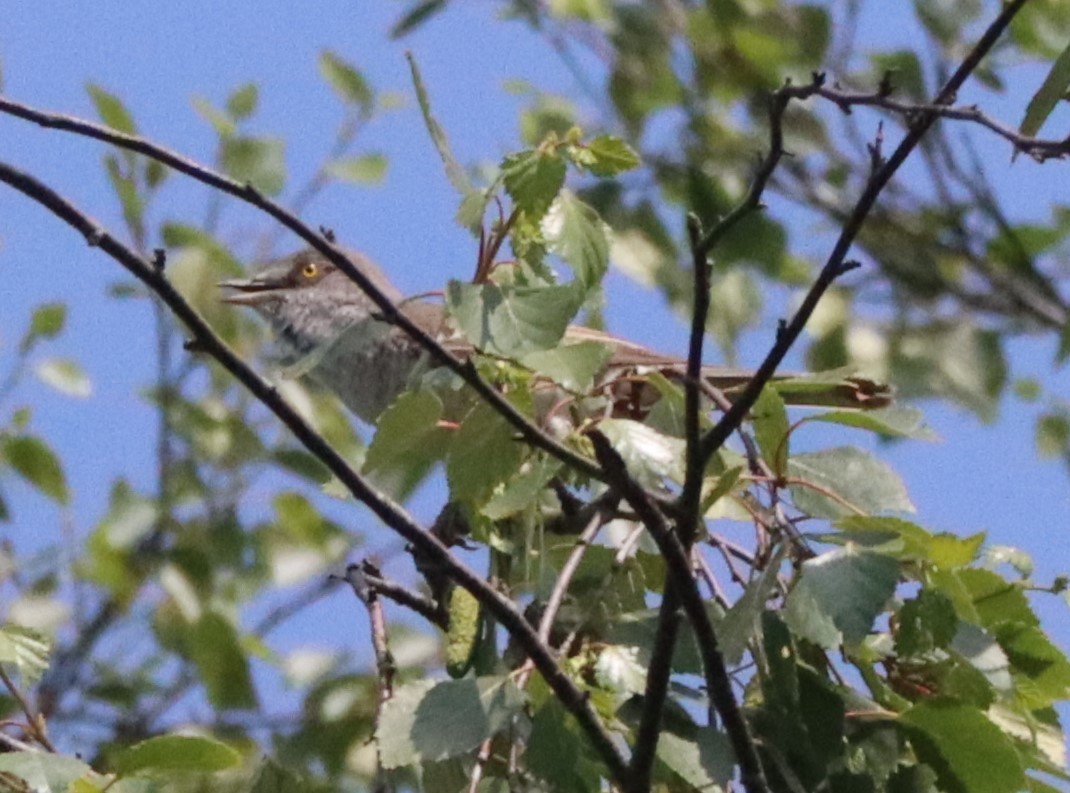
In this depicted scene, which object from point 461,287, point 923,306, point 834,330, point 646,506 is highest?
point 923,306

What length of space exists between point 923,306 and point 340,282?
2624 millimetres

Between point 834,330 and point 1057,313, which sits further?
point 1057,313

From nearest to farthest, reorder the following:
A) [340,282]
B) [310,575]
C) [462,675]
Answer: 1. [462,675]
2. [340,282]
3. [310,575]

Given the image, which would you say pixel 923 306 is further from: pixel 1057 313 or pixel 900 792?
pixel 900 792

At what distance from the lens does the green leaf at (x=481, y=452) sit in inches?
78.5

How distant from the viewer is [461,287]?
1974 mm

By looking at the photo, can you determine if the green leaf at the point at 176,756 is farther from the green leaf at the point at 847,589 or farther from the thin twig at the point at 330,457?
the green leaf at the point at 847,589

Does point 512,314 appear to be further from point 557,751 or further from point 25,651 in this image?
point 25,651

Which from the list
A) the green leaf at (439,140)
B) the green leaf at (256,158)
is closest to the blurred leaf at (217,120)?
the green leaf at (256,158)

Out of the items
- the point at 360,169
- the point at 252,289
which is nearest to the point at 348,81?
the point at 360,169

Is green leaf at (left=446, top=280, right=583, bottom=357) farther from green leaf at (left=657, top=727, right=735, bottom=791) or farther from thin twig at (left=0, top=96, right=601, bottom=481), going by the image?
green leaf at (left=657, top=727, right=735, bottom=791)

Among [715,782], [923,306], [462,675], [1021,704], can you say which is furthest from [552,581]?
[923,306]

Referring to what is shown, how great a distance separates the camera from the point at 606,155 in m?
2.20

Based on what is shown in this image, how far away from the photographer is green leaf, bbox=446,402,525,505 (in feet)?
6.54
